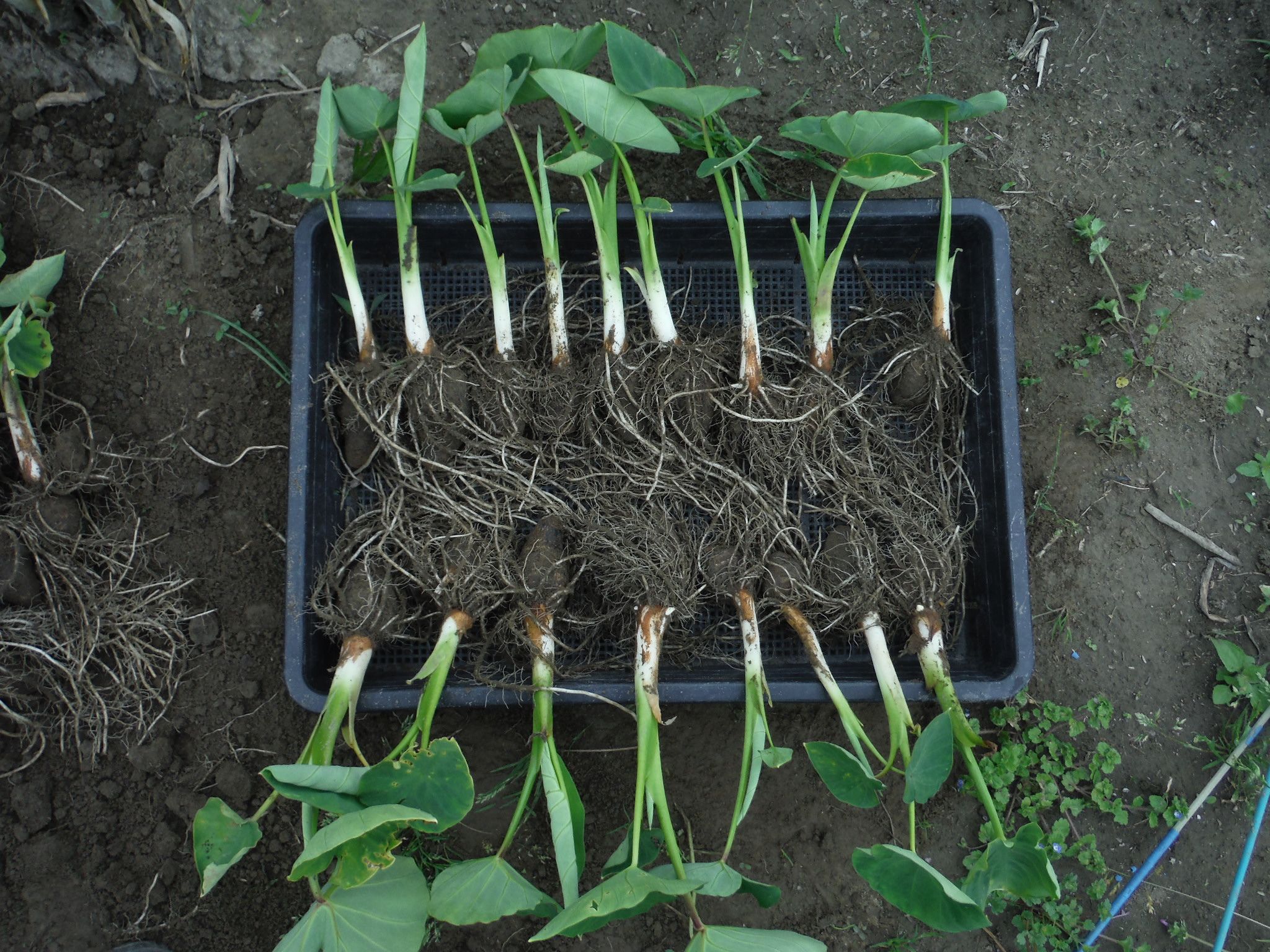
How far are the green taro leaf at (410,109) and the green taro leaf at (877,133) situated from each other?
527 mm

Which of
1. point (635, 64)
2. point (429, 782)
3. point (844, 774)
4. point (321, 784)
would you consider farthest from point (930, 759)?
point (635, 64)

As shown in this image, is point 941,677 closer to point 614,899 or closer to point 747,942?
→ point 747,942

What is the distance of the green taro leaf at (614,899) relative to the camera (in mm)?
923

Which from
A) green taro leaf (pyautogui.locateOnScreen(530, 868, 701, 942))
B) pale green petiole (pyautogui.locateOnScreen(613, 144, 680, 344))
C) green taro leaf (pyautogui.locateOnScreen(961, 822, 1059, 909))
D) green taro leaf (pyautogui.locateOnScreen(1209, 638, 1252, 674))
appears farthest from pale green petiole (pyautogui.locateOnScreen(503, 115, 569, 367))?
green taro leaf (pyautogui.locateOnScreen(1209, 638, 1252, 674))

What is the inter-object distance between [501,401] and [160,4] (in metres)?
0.92

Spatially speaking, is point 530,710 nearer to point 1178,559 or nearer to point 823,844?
point 823,844

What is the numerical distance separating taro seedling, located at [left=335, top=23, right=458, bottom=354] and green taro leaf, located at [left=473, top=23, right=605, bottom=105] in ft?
0.29

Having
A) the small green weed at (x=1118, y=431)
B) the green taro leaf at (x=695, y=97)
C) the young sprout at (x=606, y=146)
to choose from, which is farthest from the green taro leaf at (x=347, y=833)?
the small green weed at (x=1118, y=431)

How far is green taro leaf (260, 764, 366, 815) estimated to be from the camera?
3.07ft

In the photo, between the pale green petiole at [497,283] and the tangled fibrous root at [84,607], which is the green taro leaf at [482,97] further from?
the tangled fibrous root at [84,607]

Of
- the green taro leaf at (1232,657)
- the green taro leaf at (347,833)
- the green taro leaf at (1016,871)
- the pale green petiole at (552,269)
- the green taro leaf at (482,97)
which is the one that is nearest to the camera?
the green taro leaf at (347,833)

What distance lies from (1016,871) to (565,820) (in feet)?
1.78

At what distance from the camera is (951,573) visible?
1.28 m

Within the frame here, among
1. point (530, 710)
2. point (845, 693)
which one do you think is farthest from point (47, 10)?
point (845, 693)
